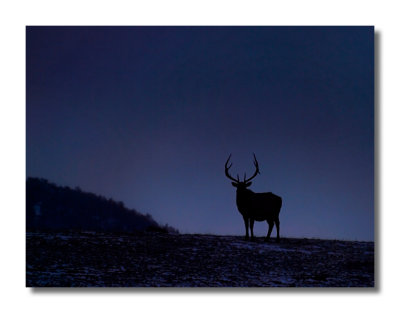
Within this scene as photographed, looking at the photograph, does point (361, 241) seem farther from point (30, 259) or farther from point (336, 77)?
point (30, 259)

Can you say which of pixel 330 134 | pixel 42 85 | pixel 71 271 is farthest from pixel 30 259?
pixel 330 134

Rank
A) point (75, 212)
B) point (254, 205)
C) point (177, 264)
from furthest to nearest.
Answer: point (254, 205) < point (75, 212) < point (177, 264)

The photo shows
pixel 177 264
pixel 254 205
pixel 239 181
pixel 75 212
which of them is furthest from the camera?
pixel 254 205

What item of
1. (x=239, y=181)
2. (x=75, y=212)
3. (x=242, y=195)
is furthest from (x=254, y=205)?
(x=75, y=212)

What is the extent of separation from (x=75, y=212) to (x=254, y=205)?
290 cm

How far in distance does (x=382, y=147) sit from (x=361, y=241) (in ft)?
4.67

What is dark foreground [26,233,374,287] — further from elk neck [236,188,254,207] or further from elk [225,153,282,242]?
elk neck [236,188,254,207]

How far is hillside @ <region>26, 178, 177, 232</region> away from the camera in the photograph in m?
7.63
